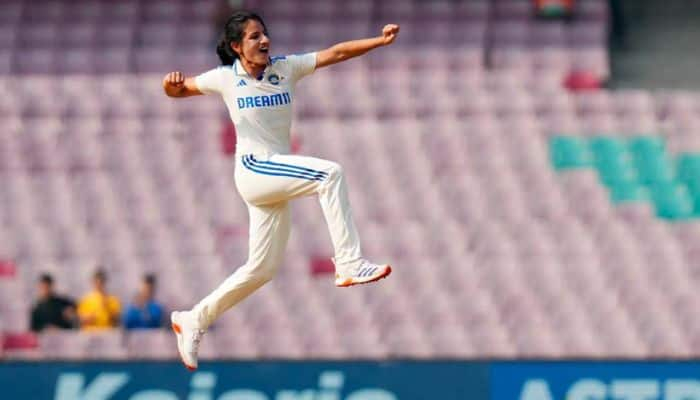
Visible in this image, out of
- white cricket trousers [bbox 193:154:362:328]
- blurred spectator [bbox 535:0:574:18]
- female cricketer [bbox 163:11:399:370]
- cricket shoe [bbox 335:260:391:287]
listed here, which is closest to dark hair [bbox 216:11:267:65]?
female cricketer [bbox 163:11:399:370]

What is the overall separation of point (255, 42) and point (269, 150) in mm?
513

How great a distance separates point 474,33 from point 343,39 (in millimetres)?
1179

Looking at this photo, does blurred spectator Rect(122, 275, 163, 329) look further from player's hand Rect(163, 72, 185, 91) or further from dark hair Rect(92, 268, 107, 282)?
player's hand Rect(163, 72, 185, 91)

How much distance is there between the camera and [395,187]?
1462 centimetres

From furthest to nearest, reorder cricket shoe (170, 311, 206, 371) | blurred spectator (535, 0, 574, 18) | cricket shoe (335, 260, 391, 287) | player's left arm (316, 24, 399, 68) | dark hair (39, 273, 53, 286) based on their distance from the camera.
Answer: blurred spectator (535, 0, 574, 18), dark hair (39, 273, 53, 286), cricket shoe (170, 311, 206, 371), cricket shoe (335, 260, 391, 287), player's left arm (316, 24, 399, 68)

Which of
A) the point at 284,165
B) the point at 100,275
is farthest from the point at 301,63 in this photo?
the point at 100,275

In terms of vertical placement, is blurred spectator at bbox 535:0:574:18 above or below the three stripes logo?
above

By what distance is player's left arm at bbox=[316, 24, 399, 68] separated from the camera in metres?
8.05

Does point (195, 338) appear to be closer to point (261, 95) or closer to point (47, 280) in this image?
point (261, 95)

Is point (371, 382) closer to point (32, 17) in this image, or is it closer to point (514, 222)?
point (514, 222)

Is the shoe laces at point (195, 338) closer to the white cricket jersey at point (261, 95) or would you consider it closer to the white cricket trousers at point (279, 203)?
the white cricket trousers at point (279, 203)

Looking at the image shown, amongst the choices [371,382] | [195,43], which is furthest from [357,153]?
[371,382]

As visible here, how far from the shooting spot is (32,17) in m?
16.9

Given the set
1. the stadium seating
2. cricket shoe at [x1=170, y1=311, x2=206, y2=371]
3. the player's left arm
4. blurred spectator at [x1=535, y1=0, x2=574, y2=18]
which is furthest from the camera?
blurred spectator at [x1=535, y1=0, x2=574, y2=18]
